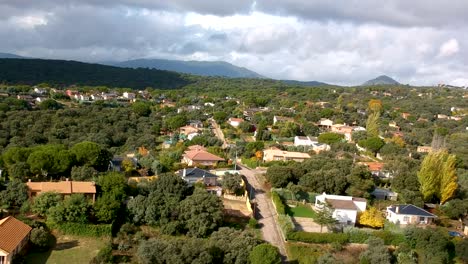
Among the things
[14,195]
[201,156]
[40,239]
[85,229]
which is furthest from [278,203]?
[14,195]

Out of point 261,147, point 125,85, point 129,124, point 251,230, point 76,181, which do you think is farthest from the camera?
point 125,85

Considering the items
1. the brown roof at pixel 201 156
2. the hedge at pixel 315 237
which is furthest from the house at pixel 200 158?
the hedge at pixel 315 237

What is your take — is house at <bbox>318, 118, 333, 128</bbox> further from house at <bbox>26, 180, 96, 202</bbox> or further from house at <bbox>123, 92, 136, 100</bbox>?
house at <bbox>26, 180, 96, 202</bbox>

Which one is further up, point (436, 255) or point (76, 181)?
point (76, 181)

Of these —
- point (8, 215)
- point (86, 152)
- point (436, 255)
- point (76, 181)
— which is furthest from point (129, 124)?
point (436, 255)

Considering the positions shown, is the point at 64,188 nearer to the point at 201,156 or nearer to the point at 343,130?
the point at 201,156

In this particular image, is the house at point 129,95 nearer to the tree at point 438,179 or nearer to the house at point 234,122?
the house at point 234,122

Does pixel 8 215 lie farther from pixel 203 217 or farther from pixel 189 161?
pixel 189 161
